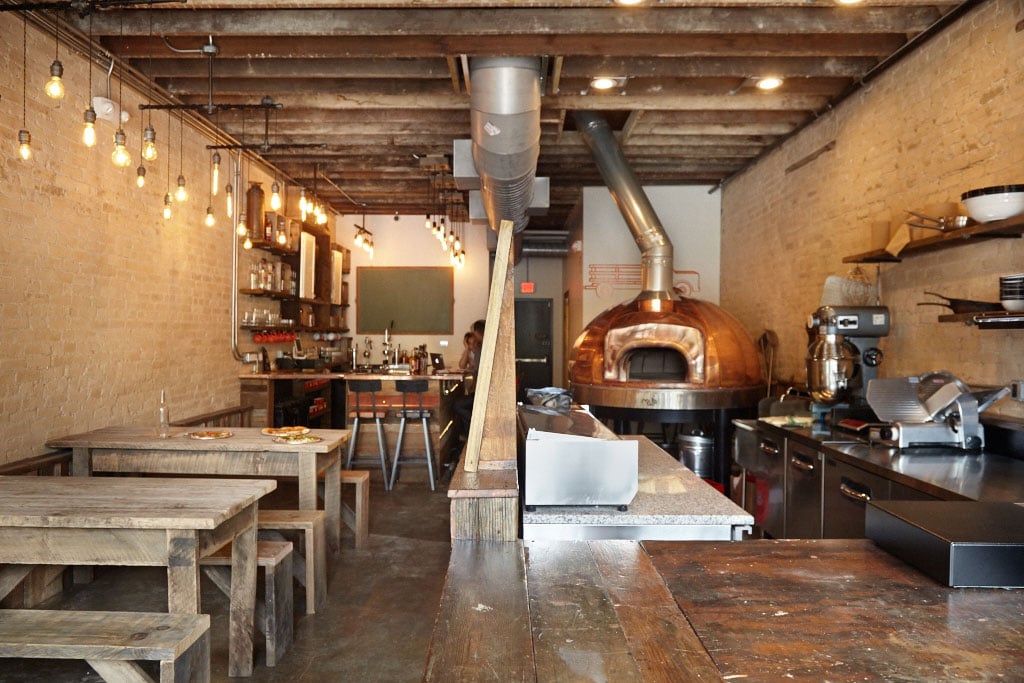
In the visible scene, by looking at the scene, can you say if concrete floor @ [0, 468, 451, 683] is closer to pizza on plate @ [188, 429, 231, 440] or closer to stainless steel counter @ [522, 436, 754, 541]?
pizza on plate @ [188, 429, 231, 440]

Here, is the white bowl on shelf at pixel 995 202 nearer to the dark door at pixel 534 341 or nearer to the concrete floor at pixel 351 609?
the concrete floor at pixel 351 609

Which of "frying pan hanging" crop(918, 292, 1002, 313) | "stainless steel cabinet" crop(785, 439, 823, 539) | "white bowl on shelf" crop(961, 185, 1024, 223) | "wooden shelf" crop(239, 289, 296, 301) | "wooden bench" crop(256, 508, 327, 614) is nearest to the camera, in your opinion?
"white bowl on shelf" crop(961, 185, 1024, 223)

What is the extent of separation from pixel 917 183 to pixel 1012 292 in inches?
57.2

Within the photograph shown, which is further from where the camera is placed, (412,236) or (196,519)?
(412,236)

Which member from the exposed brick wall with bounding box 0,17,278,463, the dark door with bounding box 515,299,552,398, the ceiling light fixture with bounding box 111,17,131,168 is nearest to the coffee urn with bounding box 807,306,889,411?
the ceiling light fixture with bounding box 111,17,131,168

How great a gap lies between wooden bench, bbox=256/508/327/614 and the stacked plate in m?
3.57

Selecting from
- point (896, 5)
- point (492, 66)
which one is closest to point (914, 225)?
point (896, 5)

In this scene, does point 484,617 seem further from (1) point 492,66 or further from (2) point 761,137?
(2) point 761,137

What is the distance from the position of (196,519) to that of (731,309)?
642 cm

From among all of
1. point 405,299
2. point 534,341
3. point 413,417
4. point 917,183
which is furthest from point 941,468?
point 534,341

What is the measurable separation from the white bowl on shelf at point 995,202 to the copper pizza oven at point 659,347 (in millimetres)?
2969

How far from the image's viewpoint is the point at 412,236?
401 inches

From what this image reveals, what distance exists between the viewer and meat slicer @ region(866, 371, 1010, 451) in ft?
10.7

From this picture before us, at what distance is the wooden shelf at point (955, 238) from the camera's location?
117 inches
